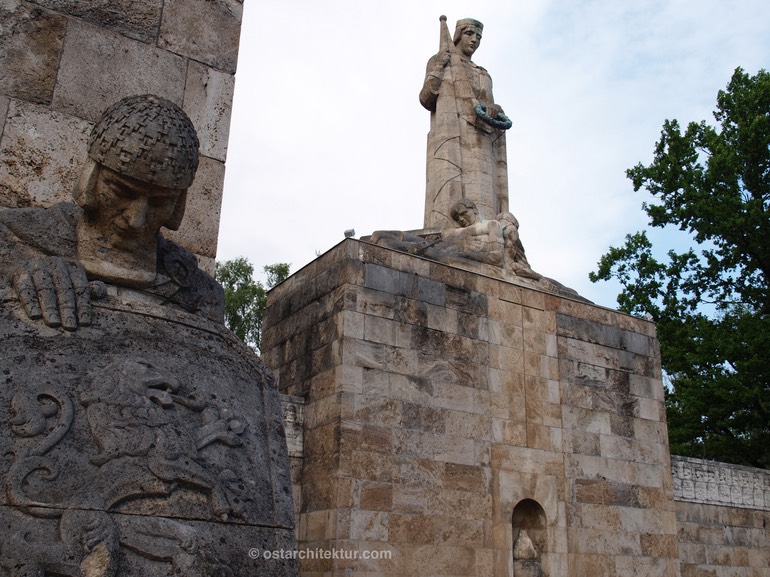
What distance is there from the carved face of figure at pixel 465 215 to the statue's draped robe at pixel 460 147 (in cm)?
55

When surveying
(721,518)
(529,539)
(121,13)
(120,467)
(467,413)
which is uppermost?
(121,13)

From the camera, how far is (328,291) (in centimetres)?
857

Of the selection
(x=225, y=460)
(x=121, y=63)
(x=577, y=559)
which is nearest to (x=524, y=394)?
(x=577, y=559)

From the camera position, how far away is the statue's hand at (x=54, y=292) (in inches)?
79.6

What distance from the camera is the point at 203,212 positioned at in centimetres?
324

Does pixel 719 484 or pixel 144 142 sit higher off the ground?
pixel 719 484

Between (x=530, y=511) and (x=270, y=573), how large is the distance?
294 inches

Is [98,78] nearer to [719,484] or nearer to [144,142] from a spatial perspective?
[144,142]

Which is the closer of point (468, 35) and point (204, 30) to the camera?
point (204, 30)

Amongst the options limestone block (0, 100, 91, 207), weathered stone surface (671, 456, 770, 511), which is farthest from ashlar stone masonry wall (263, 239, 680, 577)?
limestone block (0, 100, 91, 207)

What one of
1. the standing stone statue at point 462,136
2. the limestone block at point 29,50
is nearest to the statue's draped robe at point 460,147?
the standing stone statue at point 462,136

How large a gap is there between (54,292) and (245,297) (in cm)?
2523

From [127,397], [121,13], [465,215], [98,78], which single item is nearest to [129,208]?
[127,397]

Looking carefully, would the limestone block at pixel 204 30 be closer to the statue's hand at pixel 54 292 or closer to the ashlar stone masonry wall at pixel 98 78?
the ashlar stone masonry wall at pixel 98 78
